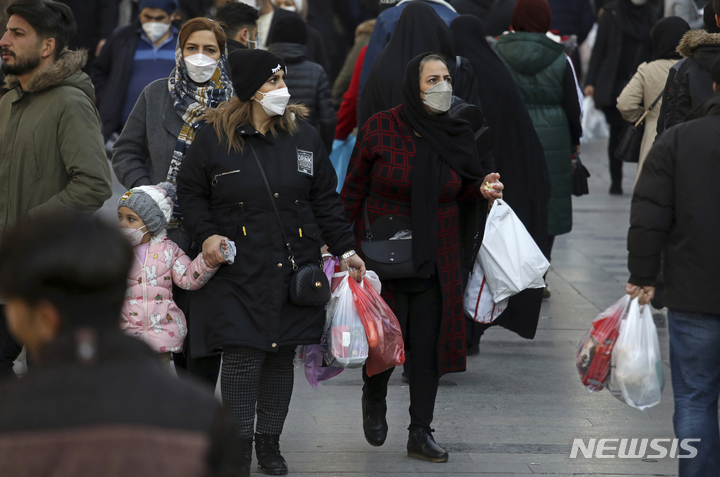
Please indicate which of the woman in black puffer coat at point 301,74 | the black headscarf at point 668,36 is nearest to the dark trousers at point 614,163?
the black headscarf at point 668,36

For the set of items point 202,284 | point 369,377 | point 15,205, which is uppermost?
point 15,205

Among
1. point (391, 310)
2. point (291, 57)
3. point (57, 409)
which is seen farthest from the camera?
point (291, 57)

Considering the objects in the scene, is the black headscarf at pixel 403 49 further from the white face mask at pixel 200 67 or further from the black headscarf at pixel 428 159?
the white face mask at pixel 200 67

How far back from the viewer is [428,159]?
182 inches

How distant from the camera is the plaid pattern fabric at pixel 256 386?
4.19m

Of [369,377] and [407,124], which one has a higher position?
[407,124]

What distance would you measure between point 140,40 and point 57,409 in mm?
6175

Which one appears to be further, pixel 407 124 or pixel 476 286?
pixel 476 286

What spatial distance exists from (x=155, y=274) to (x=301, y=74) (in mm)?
3361

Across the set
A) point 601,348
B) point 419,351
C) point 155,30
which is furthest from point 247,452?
point 155,30

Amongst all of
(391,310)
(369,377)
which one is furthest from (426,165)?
(369,377)

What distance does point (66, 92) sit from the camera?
14.1 feet

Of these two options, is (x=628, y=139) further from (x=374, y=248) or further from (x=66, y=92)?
(x=66, y=92)

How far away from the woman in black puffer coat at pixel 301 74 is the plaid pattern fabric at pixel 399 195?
8.46 feet
